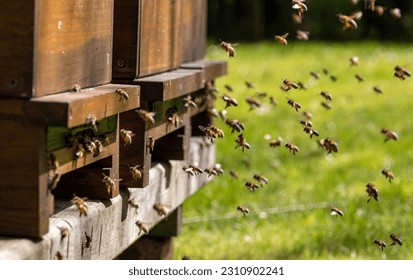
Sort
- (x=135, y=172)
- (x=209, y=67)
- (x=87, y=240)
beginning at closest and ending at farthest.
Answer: (x=87, y=240), (x=135, y=172), (x=209, y=67)

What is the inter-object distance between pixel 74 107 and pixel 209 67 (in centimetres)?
183

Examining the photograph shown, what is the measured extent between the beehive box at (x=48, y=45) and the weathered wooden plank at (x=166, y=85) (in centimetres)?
32

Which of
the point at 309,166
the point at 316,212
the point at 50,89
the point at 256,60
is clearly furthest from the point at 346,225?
the point at 256,60

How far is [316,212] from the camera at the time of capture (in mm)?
5656

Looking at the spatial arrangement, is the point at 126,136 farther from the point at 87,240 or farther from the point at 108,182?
the point at 87,240

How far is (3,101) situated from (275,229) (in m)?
3.43

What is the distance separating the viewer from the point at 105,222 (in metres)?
2.66

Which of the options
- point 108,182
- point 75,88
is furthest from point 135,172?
point 75,88

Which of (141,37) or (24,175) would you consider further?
(141,37)

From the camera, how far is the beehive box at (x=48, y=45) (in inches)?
82.4

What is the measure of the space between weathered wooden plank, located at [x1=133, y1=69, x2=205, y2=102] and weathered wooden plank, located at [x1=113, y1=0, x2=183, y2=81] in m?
0.04

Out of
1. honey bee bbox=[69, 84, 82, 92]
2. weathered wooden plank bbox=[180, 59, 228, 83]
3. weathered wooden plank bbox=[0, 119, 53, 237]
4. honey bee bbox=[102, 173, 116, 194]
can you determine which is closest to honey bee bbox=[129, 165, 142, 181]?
honey bee bbox=[102, 173, 116, 194]

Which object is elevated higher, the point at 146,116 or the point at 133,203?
the point at 146,116
